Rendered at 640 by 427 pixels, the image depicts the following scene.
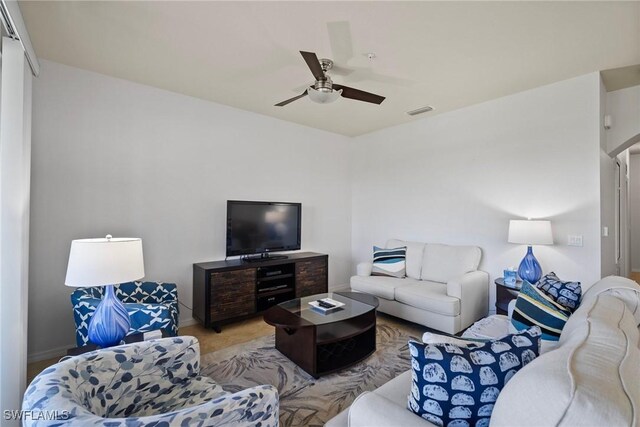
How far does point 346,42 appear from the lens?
2.47m

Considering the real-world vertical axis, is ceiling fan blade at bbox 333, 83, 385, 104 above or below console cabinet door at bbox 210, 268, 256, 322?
above

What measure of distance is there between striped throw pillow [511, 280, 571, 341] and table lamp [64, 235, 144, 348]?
245 centimetres

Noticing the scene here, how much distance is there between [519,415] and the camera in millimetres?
845

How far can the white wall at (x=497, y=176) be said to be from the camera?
3113mm

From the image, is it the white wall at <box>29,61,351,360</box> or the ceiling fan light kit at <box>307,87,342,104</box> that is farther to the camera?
the white wall at <box>29,61,351,360</box>

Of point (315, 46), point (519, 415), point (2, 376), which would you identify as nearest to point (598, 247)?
point (519, 415)

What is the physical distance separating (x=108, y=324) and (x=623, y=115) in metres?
5.10

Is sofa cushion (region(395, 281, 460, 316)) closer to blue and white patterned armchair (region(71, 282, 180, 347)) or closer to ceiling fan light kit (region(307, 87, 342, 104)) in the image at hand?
ceiling fan light kit (region(307, 87, 342, 104))

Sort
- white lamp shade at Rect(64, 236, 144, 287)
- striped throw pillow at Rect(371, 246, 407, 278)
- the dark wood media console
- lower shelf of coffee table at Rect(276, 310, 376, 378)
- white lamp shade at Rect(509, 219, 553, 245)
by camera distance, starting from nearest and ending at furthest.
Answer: white lamp shade at Rect(64, 236, 144, 287)
lower shelf of coffee table at Rect(276, 310, 376, 378)
white lamp shade at Rect(509, 219, 553, 245)
the dark wood media console
striped throw pillow at Rect(371, 246, 407, 278)

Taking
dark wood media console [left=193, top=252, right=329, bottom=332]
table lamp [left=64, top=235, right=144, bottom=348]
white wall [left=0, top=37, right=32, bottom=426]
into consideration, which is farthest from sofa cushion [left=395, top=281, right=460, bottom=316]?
white wall [left=0, top=37, right=32, bottom=426]

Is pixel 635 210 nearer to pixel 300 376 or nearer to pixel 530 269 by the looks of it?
pixel 530 269

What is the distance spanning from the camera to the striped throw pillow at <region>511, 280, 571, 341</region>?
5.90 feet

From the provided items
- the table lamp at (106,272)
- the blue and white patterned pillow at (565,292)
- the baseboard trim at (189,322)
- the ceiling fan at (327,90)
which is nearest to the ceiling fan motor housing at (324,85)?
the ceiling fan at (327,90)

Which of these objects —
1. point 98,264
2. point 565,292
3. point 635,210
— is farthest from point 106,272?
point 635,210
